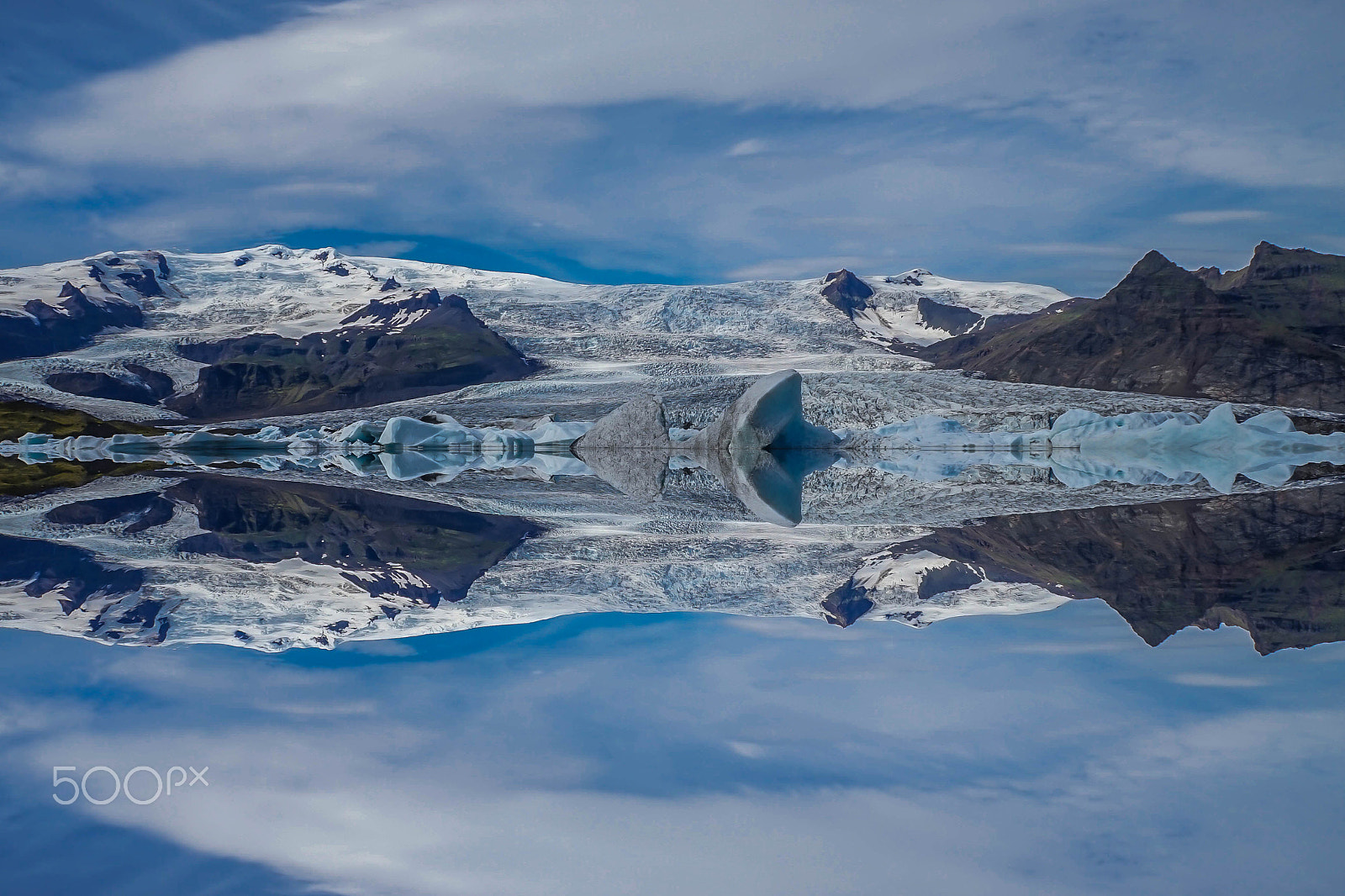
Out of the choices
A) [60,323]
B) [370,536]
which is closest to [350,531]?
[370,536]

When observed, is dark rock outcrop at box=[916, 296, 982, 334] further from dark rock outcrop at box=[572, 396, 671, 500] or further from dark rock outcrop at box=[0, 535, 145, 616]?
dark rock outcrop at box=[0, 535, 145, 616]

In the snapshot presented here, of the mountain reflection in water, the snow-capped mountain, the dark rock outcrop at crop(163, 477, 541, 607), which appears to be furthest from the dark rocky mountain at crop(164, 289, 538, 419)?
the mountain reflection in water

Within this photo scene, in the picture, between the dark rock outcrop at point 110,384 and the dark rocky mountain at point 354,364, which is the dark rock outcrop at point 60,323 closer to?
the dark rocky mountain at point 354,364

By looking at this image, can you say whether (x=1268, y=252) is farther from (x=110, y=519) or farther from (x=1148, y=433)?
(x=110, y=519)

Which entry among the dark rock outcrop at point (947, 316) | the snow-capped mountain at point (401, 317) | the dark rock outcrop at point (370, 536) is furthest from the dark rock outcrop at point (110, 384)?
the dark rock outcrop at point (947, 316)

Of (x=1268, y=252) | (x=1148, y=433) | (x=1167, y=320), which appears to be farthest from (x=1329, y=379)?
(x=1148, y=433)

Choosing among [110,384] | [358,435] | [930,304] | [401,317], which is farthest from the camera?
[930,304]

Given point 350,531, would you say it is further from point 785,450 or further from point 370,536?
point 785,450
